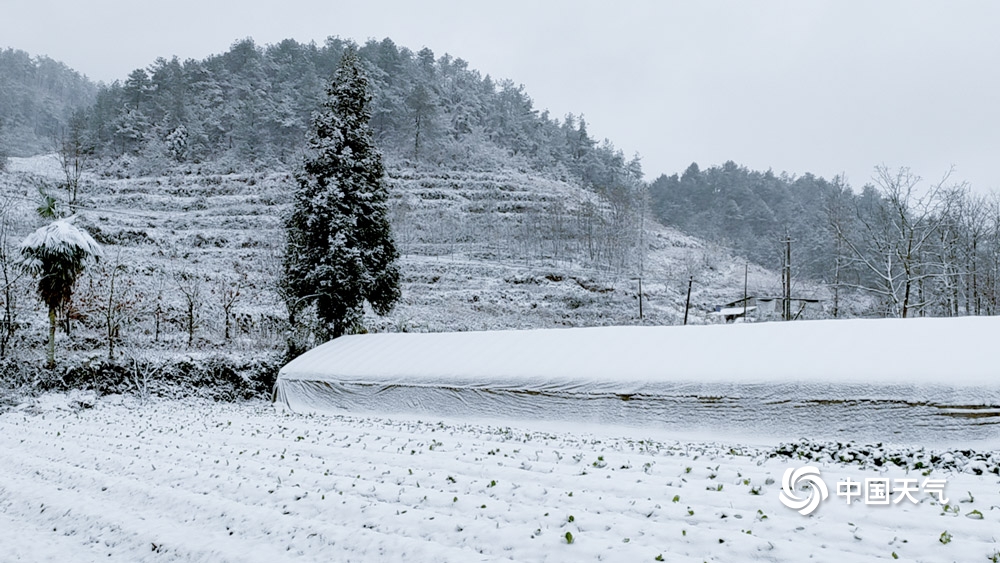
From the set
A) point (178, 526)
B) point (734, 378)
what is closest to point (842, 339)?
point (734, 378)

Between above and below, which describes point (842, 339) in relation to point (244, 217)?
below

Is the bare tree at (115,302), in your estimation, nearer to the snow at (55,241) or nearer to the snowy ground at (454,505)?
the snow at (55,241)

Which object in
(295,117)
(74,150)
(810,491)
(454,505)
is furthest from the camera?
(295,117)

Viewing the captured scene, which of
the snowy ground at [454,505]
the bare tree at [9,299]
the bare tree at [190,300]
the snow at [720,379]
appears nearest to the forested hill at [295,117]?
the bare tree at [190,300]

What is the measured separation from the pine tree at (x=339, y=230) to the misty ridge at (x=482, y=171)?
18.2 m

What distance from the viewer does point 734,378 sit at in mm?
8312

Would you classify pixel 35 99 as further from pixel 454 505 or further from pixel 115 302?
pixel 454 505

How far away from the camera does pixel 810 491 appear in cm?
454

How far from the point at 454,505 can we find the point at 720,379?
521cm

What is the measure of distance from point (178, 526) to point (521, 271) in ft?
118

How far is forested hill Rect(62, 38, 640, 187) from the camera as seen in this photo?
59781mm

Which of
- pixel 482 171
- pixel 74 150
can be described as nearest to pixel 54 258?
pixel 74 150

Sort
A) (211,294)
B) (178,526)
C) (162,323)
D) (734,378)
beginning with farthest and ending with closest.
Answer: (211,294)
(162,323)
(734,378)
(178,526)

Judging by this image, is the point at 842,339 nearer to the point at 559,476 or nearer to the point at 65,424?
the point at 559,476
